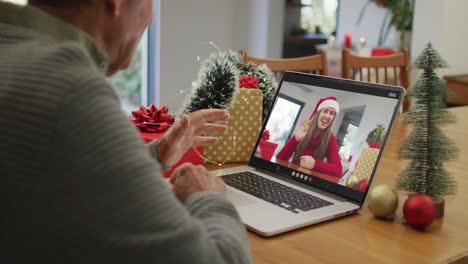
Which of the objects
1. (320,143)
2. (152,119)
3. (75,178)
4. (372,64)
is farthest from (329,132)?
(372,64)

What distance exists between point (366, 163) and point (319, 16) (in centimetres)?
406

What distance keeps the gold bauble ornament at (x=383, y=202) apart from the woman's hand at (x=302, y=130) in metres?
0.26

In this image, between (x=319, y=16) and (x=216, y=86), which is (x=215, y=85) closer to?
(x=216, y=86)

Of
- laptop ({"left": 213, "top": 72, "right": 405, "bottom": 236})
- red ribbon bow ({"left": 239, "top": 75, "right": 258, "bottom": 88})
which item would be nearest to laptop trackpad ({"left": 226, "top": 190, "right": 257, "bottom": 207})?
laptop ({"left": 213, "top": 72, "right": 405, "bottom": 236})

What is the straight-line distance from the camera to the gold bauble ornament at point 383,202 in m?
1.05

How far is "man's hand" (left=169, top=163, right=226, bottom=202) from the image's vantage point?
0.84 metres

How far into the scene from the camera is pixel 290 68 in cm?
224

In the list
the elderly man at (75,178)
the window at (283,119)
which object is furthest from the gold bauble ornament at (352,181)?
the elderly man at (75,178)

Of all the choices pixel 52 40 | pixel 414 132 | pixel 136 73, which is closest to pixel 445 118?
pixel 414 132

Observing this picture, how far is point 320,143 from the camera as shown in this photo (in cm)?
124

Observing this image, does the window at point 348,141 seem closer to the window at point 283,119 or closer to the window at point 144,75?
the window at point 283,119

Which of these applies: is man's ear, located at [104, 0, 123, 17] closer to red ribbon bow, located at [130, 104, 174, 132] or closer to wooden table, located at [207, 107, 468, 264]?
wooden table, located at [207, 107, 468, 264]

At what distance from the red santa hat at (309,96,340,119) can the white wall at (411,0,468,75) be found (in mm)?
2639

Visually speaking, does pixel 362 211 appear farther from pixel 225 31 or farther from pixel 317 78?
pixel 225 31
